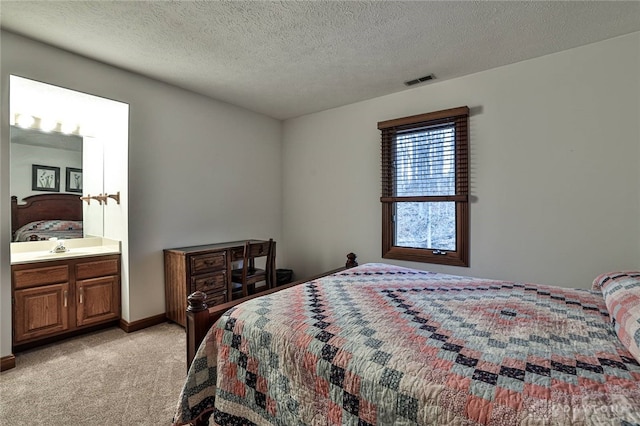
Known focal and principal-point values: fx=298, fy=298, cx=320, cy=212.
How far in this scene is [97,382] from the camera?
202 centimetres

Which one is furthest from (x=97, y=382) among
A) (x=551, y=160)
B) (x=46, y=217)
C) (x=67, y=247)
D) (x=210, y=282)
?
(x=551, y=160)

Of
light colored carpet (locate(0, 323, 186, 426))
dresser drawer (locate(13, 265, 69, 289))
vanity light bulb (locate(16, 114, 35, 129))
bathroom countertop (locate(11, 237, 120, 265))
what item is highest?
vanity light bulb (locate(16, 114, 35, 129))

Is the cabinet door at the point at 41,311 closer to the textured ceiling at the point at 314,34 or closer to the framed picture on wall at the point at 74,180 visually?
the framed picture on wall at the point at 74,180

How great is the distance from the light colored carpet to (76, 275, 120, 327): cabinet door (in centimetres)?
18

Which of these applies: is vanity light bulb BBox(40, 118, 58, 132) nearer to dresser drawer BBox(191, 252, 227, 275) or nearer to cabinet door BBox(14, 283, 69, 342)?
cabinet door BBox(14, 283, 69, 342)

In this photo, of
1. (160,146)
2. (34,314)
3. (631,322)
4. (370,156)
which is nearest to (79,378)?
(34,314)

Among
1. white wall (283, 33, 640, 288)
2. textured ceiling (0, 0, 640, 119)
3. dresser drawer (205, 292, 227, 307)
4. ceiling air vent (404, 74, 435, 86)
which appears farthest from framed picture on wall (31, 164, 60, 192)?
ceiling air vent (404, 74, 435, 86)

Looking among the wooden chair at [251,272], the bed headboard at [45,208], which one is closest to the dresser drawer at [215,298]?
the wooden chair at [251,272]

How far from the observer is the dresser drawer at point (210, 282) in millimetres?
2898

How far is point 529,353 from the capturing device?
39.4 inches

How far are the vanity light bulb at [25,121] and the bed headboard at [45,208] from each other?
0.67 meters

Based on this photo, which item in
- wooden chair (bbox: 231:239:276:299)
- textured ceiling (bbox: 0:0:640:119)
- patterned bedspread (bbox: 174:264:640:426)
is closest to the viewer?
patterned bedspread (bbox: 174:264:640:426)

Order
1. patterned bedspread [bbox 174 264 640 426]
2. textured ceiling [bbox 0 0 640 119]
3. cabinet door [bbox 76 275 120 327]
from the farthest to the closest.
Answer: cabinet door [bbox 76 275 120 327]
textured ceiling [bbox 0 0 640 119]
patterned bedspread [bbox 174 264 640 426]

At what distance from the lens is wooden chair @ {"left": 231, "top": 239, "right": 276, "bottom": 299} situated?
3123mm
